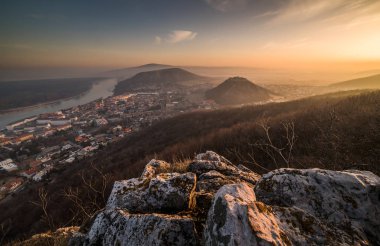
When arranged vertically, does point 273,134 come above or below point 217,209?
below

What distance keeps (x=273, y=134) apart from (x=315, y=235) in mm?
17615

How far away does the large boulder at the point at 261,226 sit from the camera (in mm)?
2227

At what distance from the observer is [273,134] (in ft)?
61.9

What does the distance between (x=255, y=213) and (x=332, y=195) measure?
168 centimetres

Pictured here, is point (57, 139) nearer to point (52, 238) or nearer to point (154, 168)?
point (52, 238)

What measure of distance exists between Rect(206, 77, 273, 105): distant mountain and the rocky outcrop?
3256 inches

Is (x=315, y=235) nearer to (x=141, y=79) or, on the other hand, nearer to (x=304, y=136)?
(x=304, y=136)

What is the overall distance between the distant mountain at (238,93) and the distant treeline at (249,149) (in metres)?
46.0

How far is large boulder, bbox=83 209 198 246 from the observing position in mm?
2775

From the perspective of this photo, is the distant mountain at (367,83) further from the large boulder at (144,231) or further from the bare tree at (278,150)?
the large boulder at (144,231)

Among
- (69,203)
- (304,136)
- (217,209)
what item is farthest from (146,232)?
(69,203)

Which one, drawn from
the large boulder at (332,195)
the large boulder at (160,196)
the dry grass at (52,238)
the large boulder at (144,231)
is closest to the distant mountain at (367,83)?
the large boulder at (332,195)

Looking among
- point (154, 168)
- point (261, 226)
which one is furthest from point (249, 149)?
point (261, 226)

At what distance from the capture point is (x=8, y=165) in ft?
135
